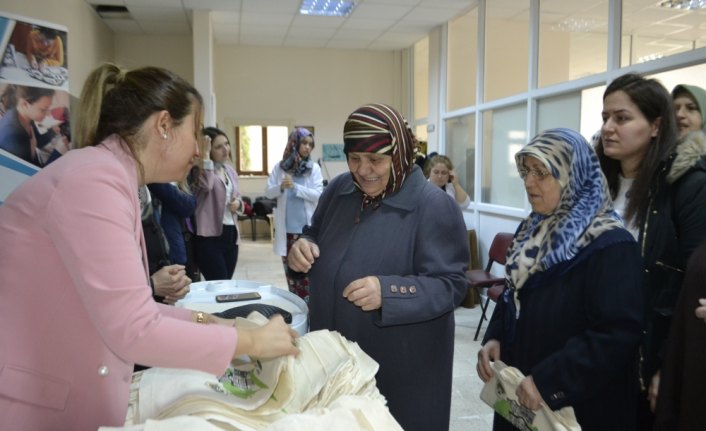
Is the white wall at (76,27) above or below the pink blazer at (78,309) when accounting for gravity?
above

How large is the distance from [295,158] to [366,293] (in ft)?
10.7

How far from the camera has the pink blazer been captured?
762 mm

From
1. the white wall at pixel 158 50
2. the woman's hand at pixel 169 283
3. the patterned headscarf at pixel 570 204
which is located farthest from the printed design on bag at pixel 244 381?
the white wall at pixel 158 50

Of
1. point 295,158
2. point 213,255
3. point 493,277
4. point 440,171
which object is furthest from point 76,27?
point 493,277

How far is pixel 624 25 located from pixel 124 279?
4.24m

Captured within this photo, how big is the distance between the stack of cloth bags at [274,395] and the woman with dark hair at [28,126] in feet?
5.40

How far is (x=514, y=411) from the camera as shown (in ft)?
4.56

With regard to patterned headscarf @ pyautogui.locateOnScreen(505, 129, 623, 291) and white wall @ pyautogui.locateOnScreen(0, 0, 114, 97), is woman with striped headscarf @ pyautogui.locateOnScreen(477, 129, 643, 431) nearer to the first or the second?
patterned headscarf @ pyautogui.locateOnScreen(505, 129, 623, 291)

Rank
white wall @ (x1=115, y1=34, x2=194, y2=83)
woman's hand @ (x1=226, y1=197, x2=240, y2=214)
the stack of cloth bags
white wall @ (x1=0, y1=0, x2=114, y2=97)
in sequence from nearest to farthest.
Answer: the stack of cloth bags < woman's hand @ (x1=226, y1=197, x2=240, y2=214) < white wall @ (x1=0, y1=0, x2=114, y2=97) < white wall @ (x1=115, y1=34, x2=194, y2=83)

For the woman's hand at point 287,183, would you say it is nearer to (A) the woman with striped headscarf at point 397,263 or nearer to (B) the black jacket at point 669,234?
(A) the woman with striped headscarf at point 397,263

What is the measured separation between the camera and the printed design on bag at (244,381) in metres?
0.81

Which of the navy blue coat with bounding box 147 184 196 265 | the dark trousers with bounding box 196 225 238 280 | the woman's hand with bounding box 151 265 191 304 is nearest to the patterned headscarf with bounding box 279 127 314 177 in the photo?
the dark trousers with bounding box 196 225 238 280

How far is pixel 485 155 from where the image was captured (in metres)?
5.77

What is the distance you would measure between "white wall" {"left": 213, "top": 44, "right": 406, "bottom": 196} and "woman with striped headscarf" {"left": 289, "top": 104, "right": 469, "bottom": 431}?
768 cm
